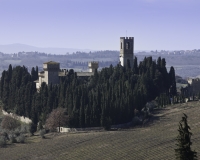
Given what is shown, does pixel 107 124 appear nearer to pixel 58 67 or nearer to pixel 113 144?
pixel 113 144

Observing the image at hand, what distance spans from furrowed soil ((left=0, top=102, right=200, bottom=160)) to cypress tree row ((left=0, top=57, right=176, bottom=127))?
3893 mm

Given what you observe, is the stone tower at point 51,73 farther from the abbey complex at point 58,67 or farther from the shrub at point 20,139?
the shrub at point 20,139

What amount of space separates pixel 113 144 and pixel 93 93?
16.7 meters

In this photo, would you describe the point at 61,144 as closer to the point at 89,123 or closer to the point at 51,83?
the point at 89,123

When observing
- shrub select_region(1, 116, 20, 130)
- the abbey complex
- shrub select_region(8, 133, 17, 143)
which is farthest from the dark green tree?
the abbey complex

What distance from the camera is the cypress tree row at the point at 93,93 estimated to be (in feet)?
198

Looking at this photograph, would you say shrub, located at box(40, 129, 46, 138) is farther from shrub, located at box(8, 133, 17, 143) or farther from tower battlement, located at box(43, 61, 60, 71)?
tower battlement, located at box(43, 61, 60, 71)

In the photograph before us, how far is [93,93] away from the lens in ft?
212

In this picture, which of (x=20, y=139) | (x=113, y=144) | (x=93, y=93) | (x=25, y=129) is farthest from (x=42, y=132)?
(x=113, y=144)

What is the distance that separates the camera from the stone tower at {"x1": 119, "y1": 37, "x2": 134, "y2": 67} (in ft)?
278

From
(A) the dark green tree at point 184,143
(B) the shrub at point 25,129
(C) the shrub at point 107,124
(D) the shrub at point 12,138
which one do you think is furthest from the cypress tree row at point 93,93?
(A) the dark green tree at point 184,143

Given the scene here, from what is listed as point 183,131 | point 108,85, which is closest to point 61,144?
point 108,85

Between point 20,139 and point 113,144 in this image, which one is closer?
point 113,144

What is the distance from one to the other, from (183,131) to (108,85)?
1793 inches
